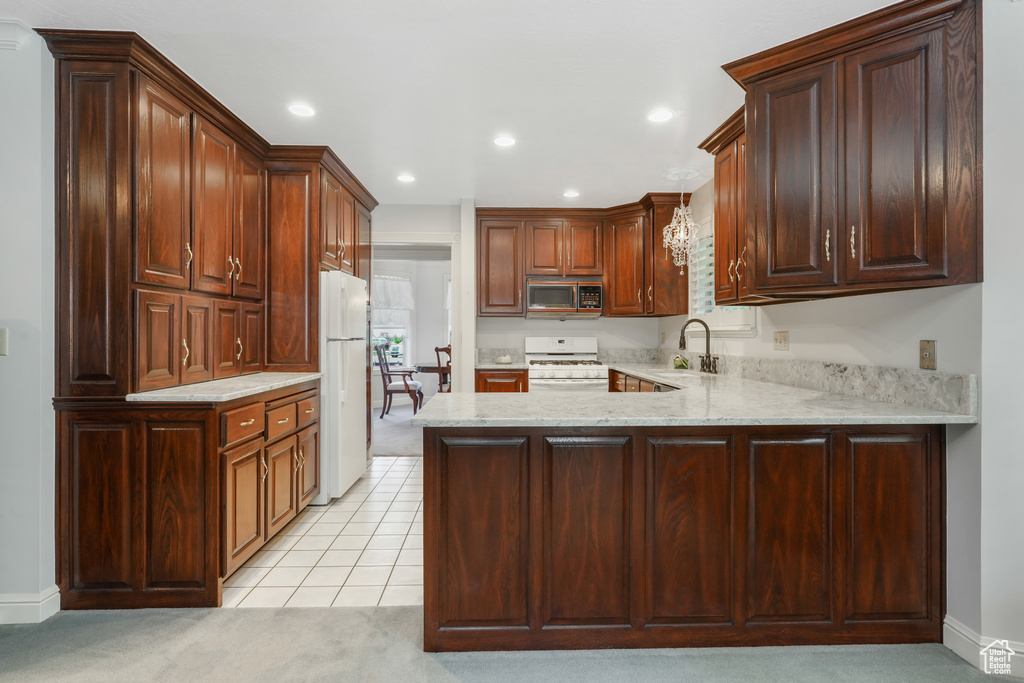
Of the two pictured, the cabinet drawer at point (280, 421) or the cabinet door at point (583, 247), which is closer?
the cabinet drawer at point (280, 421)

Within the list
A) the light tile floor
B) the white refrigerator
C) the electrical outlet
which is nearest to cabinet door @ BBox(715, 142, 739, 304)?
the electrical outlet

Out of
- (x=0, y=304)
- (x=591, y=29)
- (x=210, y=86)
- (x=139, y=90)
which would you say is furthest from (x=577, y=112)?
(x=0, y=304)

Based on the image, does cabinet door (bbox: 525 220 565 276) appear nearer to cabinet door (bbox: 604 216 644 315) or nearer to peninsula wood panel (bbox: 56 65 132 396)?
cabinet door (bbox: 604 216 644 315)

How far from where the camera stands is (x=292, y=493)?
3.15 meters

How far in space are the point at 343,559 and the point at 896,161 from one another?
3.04 m

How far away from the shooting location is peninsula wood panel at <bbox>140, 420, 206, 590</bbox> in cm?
220

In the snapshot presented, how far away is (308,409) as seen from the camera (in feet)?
11.1

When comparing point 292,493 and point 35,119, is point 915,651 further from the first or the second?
point 35,119

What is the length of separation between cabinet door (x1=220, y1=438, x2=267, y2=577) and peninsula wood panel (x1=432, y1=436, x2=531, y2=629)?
3.59 ft

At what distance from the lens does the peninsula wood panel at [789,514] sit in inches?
74.1

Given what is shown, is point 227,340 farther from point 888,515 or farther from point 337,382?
point 888,515

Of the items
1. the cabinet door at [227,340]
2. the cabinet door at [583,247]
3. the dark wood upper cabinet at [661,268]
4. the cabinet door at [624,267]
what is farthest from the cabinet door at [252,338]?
the dark wood upper cabinet at [661,268]

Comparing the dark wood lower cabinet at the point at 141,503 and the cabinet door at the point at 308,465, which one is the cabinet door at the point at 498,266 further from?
the dark wood lower cabinet at the point at 141,503

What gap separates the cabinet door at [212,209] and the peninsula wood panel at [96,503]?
0.82m
